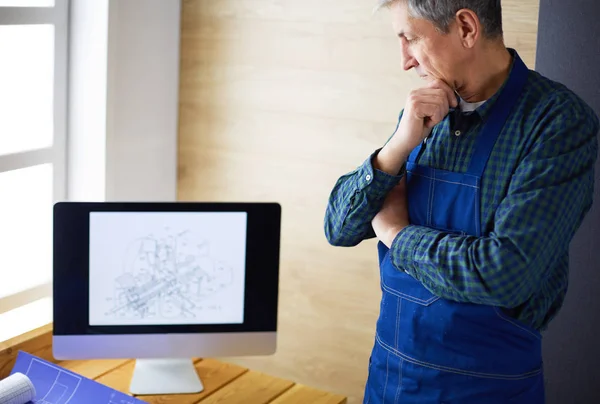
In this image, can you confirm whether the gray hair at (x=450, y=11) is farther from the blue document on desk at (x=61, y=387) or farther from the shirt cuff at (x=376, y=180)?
the blue document on desk at (x=61, y=387)

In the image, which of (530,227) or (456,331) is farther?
(456,331)

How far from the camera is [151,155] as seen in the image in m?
2.71

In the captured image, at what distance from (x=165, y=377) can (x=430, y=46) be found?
1033 mm

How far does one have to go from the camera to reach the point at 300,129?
2.61m

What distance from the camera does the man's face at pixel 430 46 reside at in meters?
1.57

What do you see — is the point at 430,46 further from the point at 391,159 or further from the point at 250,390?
the point at 250,390

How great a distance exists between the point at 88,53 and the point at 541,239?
151cm

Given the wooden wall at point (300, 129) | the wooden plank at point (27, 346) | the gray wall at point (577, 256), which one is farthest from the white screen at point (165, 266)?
the gray wall at point (577, 256)

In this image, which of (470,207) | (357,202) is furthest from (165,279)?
(470,207)

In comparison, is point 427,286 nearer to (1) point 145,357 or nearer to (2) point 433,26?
(2) point 433,26

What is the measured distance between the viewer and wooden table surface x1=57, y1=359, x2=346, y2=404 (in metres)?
2.00

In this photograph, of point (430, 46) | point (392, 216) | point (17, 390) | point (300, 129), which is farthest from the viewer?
point (300, 129)

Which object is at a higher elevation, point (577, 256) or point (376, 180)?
point (376, 180)

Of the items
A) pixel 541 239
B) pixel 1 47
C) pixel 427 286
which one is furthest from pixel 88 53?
pixel 541 239
